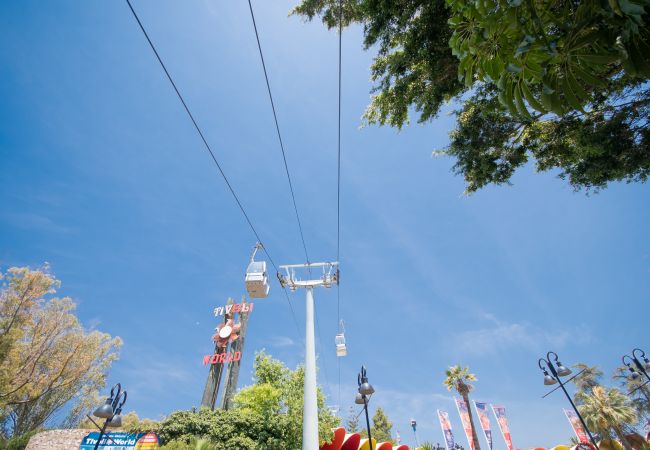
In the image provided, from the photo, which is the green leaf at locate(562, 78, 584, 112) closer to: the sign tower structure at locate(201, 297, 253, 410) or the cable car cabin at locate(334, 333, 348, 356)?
the cable car cabin at locate(334, 333, 348, 356)

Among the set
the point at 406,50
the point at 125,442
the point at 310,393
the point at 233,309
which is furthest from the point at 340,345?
the point at 233,309

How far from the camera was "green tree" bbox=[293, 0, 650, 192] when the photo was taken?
166 cm

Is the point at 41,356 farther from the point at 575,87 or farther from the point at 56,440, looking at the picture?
the point at 575,87

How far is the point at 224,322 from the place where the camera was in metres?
32.6

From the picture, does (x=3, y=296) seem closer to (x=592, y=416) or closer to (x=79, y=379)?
(x=79, y=379)

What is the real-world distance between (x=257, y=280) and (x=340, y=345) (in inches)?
339

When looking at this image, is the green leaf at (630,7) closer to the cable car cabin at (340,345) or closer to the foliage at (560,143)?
the foliage at (560,143)

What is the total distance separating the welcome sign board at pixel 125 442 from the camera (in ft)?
49.5

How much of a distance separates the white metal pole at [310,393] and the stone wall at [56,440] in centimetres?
1471

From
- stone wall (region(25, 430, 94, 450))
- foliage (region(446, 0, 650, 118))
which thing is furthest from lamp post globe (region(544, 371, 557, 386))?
stone wall (region(25, 430, 94, 450))

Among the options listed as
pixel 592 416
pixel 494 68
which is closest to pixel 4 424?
pixel 494 68

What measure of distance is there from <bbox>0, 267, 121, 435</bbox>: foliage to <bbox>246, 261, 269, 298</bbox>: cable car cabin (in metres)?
16.0

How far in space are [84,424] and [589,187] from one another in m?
35.3

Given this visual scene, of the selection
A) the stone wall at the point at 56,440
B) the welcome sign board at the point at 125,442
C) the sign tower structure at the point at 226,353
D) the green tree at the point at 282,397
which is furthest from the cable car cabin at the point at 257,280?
the sign tower structure at the point at 226,353
